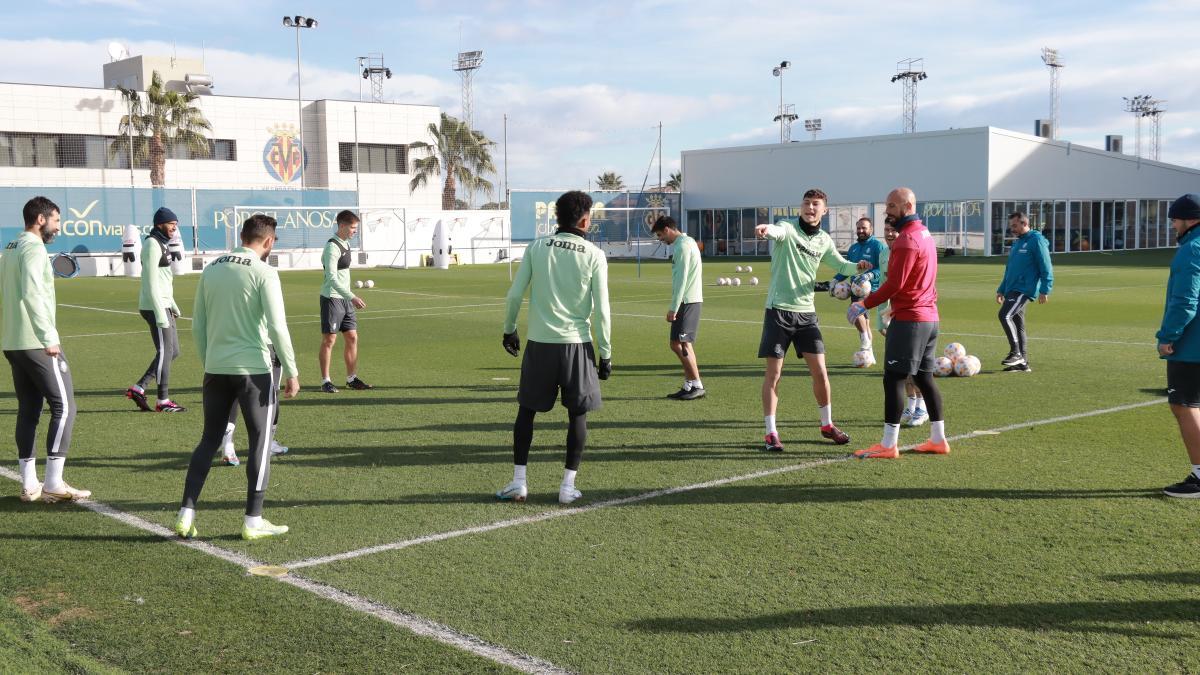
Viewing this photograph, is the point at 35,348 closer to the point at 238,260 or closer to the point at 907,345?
the point at 238,260

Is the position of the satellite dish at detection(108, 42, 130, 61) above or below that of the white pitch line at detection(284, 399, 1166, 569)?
above

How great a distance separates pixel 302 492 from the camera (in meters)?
7.44

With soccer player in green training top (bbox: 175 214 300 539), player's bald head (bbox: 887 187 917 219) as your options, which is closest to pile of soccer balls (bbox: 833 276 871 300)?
player's bald head (bbox: 887 187 917 219)

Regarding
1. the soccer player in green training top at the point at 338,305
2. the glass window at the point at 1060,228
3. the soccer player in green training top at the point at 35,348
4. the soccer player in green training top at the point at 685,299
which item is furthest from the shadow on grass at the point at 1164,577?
the glass window at the point at 1060,228

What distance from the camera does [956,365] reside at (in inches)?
502

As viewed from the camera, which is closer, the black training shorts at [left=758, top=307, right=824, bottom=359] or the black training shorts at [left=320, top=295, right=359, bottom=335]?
the black training shorts at [left=758, top=307, right=824, bottom=359]

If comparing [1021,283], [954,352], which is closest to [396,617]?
[954,352]

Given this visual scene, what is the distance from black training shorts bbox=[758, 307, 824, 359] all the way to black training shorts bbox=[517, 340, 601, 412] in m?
2.26

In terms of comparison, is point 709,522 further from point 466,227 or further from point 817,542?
point 466,227

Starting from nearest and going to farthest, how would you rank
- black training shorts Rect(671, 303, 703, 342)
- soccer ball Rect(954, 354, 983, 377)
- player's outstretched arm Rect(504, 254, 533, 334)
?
player's outstretched arm Rect(504, 254, 533, 334), black training shorts Rect(671, 303, 703, 342), soccer ball Rect(954, 354, 983, 377)

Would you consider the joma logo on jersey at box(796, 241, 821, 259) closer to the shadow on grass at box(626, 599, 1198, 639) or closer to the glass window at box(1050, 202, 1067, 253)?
the shadow on grass at box(626, 599, 1198, 639)

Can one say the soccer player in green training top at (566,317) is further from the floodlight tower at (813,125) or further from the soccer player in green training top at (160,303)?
the floodlight tower at (813,125)

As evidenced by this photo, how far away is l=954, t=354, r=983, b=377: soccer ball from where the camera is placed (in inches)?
500

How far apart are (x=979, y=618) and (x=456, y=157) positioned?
6378cm
